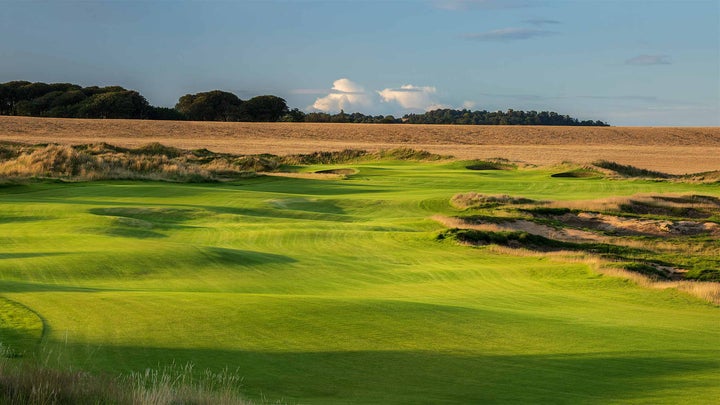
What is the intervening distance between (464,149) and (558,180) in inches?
1348

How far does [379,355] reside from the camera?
994cm

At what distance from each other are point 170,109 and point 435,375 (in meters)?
117

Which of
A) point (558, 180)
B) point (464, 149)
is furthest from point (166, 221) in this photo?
point (464, 149)

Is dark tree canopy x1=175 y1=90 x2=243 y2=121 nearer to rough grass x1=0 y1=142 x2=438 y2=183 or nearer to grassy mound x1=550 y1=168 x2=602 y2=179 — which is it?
rough grass x1=0 y1=142 x2=438 y2=183

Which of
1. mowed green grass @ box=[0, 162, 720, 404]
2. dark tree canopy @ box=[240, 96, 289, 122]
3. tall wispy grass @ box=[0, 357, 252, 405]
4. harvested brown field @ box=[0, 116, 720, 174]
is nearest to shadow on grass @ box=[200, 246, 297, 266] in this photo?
mowed green grass @ box=[0, 162, 720, 404]

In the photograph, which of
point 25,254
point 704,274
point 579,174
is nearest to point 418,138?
point 579,174

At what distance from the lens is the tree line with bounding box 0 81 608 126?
376 ft

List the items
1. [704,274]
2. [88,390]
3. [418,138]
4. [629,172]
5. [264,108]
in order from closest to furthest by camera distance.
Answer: [88,390]
[704,274]
[629,172]
[418,138]
[264,108]

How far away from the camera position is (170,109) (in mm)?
122562

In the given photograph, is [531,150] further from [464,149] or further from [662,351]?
[662,351]

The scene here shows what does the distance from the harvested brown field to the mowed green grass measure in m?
46.6

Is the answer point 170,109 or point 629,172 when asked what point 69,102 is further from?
point 629,172

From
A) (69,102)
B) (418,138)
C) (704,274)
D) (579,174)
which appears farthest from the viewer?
(69,102)

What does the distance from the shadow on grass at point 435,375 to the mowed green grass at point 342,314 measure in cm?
3
